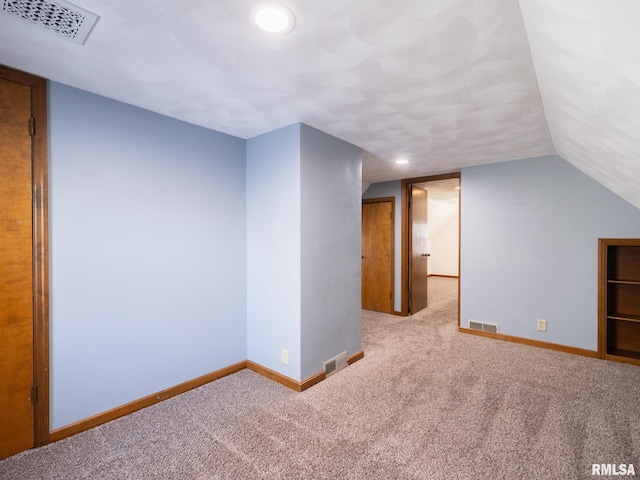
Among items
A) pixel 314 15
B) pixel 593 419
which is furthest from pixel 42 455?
pixel 593 419

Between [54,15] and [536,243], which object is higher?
[54,15]

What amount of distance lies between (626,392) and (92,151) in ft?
15.0

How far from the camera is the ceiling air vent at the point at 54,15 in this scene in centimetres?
126

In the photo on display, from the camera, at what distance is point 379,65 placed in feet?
5.50

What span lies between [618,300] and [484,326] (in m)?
1.37

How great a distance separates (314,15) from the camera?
1298 millimetres

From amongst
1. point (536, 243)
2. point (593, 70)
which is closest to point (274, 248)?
point (593, 70)

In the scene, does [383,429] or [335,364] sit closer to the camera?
[383,429]

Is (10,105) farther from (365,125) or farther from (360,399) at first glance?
(360,399)

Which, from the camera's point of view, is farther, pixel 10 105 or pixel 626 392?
pixel 626 392

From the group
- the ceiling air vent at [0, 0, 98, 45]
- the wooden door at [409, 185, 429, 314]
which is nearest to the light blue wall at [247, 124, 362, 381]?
the ceiling air vent at [0, 0, 98, 45]

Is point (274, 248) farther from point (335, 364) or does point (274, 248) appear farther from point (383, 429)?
point (383, 429)

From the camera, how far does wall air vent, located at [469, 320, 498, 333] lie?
3818 millimetres

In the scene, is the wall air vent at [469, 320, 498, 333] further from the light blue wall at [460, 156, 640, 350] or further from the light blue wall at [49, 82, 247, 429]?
the light blue wall at [49, 82, 247, 429]
